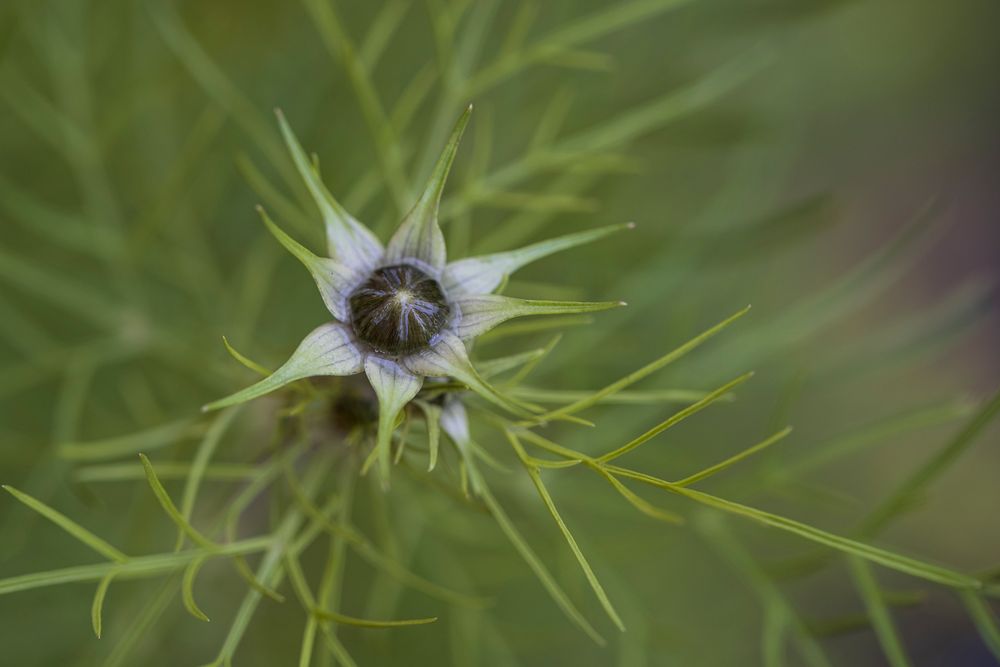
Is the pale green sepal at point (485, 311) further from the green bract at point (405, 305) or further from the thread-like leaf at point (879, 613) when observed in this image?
the thread-like leaf at point (879, 613)

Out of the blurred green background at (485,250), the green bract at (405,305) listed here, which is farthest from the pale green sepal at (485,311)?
the blurred green background at (485,250)

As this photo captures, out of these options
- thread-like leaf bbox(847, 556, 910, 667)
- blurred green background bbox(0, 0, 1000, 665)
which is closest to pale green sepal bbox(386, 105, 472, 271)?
blurred green background bbox(0, 0, 1000, 665)

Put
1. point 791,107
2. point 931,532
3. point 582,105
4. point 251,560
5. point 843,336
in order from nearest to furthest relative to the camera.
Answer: point 582,105 < point 251,560 < point 791,107 < point 931,532 < point 843,336

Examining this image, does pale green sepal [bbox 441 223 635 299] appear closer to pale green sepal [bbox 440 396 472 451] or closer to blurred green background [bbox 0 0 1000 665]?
pale green sepal [bbox 440 396 472 451]

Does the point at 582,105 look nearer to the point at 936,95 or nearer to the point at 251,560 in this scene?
the point at 251,560

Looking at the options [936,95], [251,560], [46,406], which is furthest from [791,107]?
[46,406]

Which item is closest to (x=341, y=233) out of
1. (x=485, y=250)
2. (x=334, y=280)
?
(x=334, y=280)

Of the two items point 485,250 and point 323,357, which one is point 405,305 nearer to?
point 323,357
